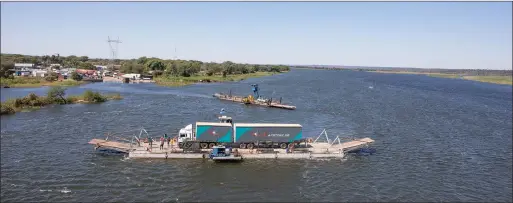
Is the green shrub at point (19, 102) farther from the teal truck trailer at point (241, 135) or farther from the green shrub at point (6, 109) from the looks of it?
the teal truck trailer at point (241, 135)

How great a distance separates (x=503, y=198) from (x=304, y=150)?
71.9ft

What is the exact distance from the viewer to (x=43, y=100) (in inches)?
3068

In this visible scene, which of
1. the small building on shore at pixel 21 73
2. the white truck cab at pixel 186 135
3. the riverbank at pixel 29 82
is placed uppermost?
the small building on shore at pixel 21 73

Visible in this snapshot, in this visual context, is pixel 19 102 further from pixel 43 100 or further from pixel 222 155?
pixel 222 155

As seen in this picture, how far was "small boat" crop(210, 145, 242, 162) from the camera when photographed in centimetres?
4134

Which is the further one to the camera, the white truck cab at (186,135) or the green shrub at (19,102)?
the green shrub at (19,102)

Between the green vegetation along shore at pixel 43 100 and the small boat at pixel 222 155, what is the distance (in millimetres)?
49646

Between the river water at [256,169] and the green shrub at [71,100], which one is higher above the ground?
the green shrub at [71,100]

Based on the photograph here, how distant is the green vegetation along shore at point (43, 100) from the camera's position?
67.6 meters

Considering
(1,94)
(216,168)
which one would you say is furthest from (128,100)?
(216,168)

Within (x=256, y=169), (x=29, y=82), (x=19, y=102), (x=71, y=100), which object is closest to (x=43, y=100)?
(x=19, y=102)

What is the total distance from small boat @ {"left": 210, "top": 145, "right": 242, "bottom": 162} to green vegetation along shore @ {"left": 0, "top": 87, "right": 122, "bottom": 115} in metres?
49.6

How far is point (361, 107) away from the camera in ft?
304

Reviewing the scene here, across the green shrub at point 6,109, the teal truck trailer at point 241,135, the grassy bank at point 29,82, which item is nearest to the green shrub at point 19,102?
the green shrub at point 6,109
